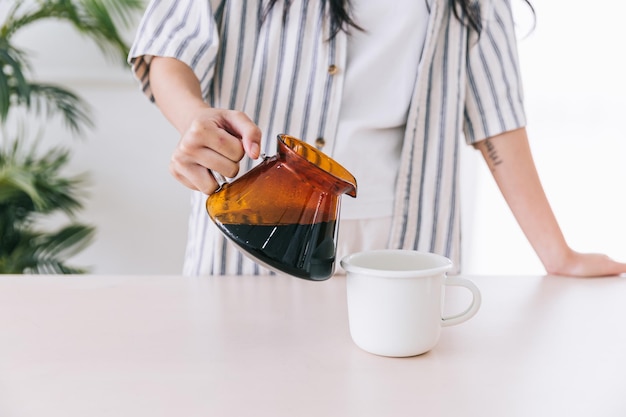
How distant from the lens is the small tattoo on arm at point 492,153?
1.11m

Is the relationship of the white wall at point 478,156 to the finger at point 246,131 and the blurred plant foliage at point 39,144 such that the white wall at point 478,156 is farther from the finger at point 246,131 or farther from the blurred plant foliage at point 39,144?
the finger at point 246,131

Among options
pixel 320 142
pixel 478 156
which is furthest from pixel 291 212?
pixel 478 156

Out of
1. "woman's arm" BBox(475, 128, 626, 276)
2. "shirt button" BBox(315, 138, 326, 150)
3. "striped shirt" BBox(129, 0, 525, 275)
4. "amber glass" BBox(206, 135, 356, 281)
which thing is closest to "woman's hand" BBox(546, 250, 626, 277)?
"woman's arm" BBox(475, 128, 626, 276)

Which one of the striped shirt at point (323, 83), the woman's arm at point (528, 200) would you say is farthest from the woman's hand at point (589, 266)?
the striped shirt at point (323, 83)

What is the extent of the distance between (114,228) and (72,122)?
43 cm

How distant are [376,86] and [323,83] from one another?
0.09 meters

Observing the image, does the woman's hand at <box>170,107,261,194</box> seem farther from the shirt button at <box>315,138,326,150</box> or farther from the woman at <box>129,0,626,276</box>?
the shirt button at <box>315,138,326,150</box>

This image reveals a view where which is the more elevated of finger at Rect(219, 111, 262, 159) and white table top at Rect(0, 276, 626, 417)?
finger at Rect(219, 111, 262, 159)

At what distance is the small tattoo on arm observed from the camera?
3.64 feet

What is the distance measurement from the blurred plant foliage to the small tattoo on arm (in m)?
1.31

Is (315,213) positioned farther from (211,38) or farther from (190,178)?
(211,38)

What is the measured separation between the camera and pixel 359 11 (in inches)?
39.9

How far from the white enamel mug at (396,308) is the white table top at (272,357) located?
0.06 ft

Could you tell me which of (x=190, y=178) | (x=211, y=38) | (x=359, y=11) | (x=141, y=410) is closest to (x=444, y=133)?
(x=359, y=11)
